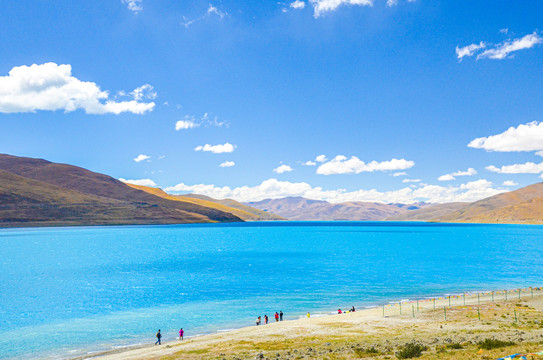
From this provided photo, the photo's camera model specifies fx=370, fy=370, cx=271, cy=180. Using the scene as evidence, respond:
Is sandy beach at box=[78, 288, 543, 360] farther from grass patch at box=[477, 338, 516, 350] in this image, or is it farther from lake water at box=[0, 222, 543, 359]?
lake water at box=[0, 222, 543, 359]

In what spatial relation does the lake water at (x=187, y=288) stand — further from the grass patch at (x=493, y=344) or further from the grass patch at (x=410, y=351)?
the grass patch at (x=493, y=344)

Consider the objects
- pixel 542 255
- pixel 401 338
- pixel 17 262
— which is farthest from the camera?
pixel 542 255

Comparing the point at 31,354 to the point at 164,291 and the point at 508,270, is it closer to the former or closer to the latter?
the point at 164,291

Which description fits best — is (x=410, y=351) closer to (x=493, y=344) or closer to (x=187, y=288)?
(x=493, y=344)

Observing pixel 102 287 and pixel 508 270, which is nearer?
pixel 102 287

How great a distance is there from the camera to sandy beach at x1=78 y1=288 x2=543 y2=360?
31.7 metres

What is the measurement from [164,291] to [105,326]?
24814 millimetres

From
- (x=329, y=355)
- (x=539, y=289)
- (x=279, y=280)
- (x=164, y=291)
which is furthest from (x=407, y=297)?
(x=164, y=291)

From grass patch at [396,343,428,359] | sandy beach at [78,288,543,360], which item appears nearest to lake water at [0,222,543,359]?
sandy beach at [78,288,543,360]

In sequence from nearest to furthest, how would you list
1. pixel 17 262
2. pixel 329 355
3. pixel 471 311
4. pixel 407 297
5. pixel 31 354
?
pixel 329 355, pixel 31 354, pixel 471 311, pixel 407 297, pixel 17 262

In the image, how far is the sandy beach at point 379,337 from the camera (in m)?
31.7

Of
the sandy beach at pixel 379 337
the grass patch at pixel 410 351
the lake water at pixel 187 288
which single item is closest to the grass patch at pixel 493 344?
the sandy beach at pixel 379 337

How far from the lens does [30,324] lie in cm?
5206

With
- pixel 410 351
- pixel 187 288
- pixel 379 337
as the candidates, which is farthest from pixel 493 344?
pixel 187 288
